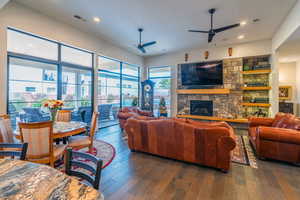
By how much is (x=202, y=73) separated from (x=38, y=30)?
609 cm

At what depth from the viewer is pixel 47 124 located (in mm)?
2080

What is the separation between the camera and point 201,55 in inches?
262

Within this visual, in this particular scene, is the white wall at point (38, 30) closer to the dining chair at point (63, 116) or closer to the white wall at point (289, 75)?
the dining chair at point (63, 116)

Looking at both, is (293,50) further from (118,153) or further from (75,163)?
(75,163)

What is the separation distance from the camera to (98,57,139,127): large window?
19.2ft

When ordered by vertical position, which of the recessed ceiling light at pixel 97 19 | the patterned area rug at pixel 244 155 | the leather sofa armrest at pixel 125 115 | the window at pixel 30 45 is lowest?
the patterned area rug at pixel 244 155

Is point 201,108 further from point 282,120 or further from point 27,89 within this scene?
point 27,89

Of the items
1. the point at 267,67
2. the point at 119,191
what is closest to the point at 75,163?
the point at 119,191

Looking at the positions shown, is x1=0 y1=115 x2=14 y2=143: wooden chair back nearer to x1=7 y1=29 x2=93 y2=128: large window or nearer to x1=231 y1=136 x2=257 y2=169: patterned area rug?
x1=7 y1=29 x2=93 y2=128: large window

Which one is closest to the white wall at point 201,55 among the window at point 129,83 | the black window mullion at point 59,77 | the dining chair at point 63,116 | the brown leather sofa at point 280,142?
the window at point 129,83

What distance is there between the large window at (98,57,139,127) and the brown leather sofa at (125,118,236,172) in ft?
10.0

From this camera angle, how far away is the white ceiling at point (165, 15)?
3.33m

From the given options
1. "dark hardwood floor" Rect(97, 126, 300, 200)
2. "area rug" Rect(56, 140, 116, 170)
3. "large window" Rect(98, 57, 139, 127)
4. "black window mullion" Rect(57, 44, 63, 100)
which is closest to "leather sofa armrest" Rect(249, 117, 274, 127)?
"dark hardwood floor" Rect(97, 126, 300, 200)

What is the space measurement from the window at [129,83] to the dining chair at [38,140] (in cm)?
490
